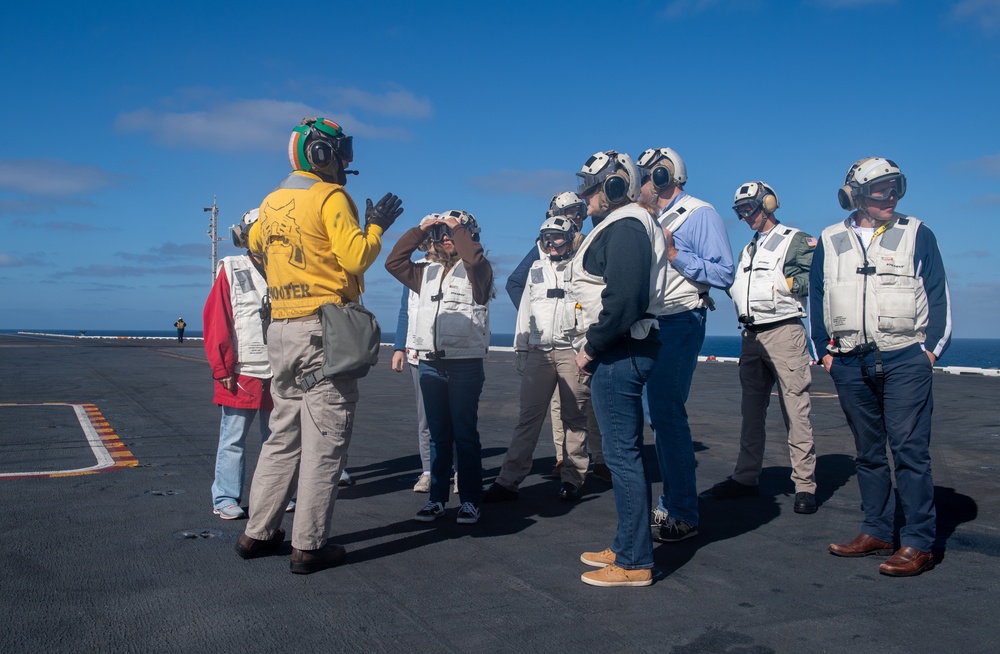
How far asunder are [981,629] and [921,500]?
3.43ft

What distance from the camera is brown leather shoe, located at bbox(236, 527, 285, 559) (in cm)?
430

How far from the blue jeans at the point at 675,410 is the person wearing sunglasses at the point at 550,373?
4.32ft

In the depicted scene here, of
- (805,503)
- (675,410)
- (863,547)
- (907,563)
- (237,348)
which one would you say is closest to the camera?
(907,563)

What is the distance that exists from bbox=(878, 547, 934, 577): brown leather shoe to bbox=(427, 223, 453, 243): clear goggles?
346cm

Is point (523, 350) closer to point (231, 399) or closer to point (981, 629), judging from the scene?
point (231, 399)

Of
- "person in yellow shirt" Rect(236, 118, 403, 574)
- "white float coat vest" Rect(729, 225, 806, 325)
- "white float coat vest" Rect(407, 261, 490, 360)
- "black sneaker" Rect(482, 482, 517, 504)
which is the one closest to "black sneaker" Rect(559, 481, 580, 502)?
"black sneaker" Rect(482, 482, 517, 504)

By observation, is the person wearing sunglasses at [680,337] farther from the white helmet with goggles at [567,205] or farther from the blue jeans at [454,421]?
the white helmet with goggles at [567,205]

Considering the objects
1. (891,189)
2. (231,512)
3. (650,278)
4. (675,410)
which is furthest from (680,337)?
(231,512)

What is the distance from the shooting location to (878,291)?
177 inches

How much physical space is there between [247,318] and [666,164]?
10.3 ft

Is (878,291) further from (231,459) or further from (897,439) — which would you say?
(231,459)

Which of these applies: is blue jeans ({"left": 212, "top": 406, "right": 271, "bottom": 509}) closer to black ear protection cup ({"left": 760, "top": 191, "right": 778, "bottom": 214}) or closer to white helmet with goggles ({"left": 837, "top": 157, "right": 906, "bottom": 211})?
white helmet with goggles ({"left": 837, "top": 157, "right": 906, "bottom": 211})

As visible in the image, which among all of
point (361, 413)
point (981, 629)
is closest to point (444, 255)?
point (981, 629)

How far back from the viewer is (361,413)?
1177cm
